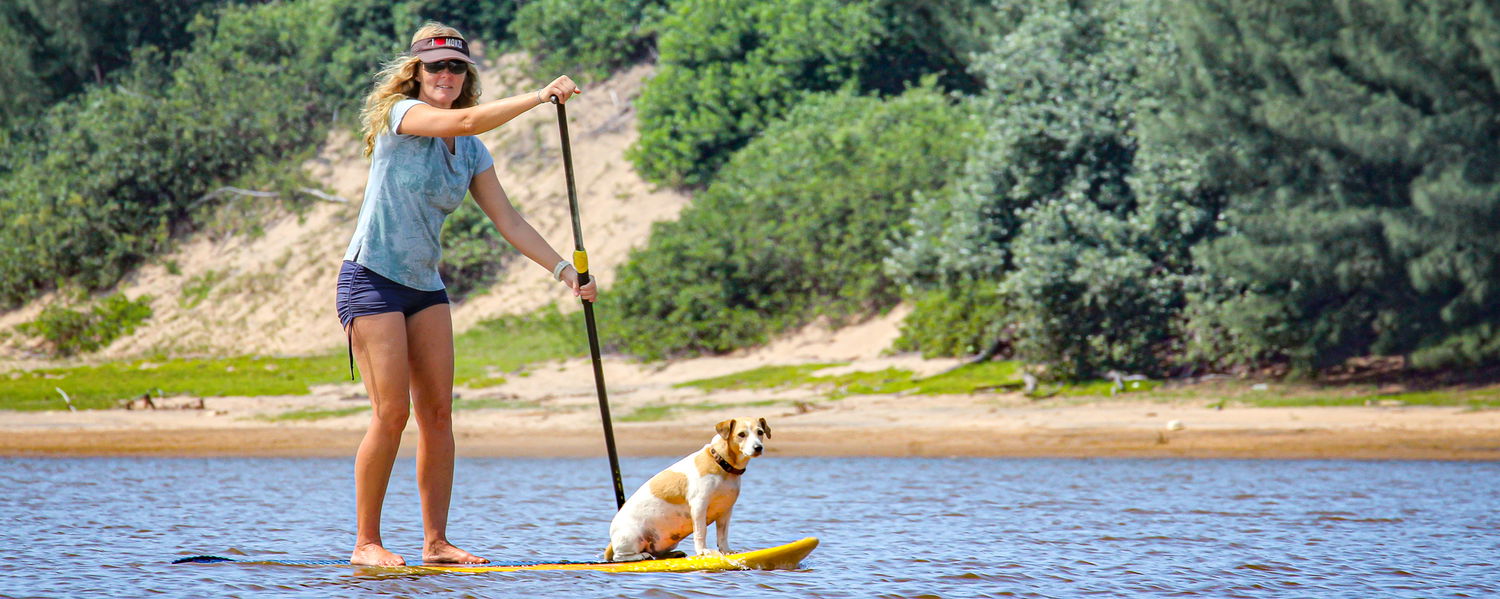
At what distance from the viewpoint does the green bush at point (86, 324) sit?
22094 mm

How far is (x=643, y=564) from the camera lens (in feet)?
18.5

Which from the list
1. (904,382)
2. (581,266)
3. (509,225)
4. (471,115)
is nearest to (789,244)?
(904,382)

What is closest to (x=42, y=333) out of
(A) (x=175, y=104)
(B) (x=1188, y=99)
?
(A) (x=175, y=104)

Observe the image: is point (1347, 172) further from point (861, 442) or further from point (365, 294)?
point (365, 294)

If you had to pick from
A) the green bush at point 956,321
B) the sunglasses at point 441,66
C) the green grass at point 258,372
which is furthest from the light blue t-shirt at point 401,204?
the green grass at point 258,372

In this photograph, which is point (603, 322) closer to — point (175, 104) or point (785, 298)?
point (785, 298)

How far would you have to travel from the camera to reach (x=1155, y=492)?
930cm

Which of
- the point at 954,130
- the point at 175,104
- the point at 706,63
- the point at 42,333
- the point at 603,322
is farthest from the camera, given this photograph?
the point at 175,104

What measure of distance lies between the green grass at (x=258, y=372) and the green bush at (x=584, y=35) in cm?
710

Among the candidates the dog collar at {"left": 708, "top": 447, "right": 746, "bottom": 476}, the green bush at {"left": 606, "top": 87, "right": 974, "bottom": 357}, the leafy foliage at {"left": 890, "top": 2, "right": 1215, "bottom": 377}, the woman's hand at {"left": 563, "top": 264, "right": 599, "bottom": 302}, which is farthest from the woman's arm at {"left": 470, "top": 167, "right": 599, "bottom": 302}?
the green bush at {"left": 606, "top": 87, "right": 974, "bottom": 357}

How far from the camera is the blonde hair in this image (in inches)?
199

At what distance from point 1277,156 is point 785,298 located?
6840mm

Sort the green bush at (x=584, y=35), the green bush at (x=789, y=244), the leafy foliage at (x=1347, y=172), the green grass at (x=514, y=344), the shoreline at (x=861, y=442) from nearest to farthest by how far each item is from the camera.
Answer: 1. the shoreline at (x=861, y=442)
2. the leafy foliage at (x=1347, y=172)
3. the green grass at (x=514, y=344)
4. the green bush at (x=789, y=244)
5. the green bush at (x=584, y=35)

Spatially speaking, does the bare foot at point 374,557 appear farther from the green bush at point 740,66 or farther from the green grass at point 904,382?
the green bush at point 740,66
